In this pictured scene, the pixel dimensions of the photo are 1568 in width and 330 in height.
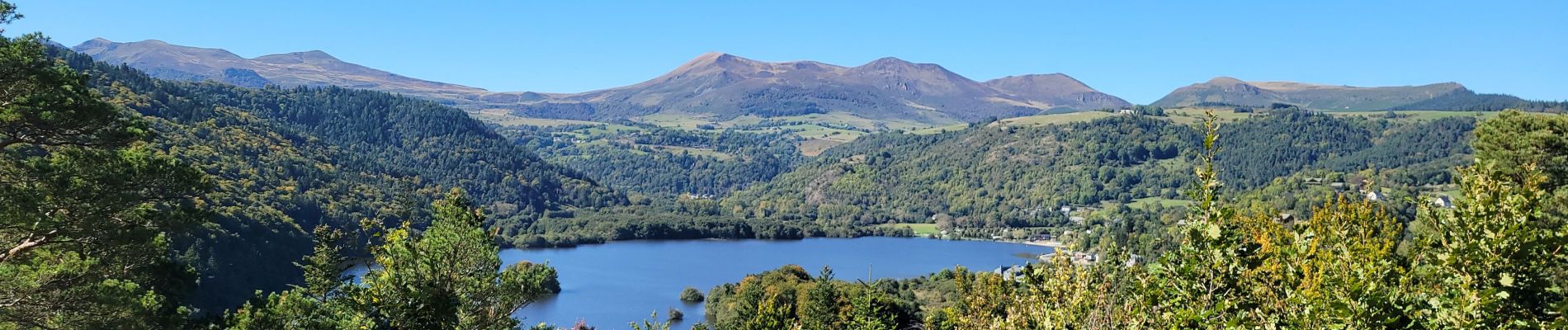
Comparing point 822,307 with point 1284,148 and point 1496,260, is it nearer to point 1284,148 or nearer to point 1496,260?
point 1496,260

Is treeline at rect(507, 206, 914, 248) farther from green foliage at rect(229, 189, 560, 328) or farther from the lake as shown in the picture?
green foliage at rect(229, 189, 560, 328)

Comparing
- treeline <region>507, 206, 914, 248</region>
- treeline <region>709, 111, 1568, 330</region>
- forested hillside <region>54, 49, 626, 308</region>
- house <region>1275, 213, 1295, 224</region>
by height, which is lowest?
treeline <region>507, 206, 914, 248</region>

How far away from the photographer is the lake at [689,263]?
3027 inches

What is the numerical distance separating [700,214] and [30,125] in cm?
Result: 15352

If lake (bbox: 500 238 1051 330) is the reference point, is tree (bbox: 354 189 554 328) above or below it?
above

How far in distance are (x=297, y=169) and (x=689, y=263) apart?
44.3 meters

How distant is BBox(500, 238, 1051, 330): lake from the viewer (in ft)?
252

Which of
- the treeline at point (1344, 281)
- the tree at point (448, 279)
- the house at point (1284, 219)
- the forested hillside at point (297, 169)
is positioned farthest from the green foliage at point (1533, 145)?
the forested hillside at point (297, 169)

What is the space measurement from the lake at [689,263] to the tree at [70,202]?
48.3 m

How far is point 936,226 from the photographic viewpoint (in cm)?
17150

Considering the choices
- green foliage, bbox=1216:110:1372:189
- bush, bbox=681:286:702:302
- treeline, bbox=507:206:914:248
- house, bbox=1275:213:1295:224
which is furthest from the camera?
green foliage, bbox=1216:110:1372:189

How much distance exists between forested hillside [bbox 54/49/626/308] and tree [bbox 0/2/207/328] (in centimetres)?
391

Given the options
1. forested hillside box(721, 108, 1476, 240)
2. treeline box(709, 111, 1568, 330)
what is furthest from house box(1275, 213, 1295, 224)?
forested hillside box(721, 108, 1476, 240)

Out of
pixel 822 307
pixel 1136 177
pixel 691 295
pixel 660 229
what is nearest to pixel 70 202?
pixel 822 307
